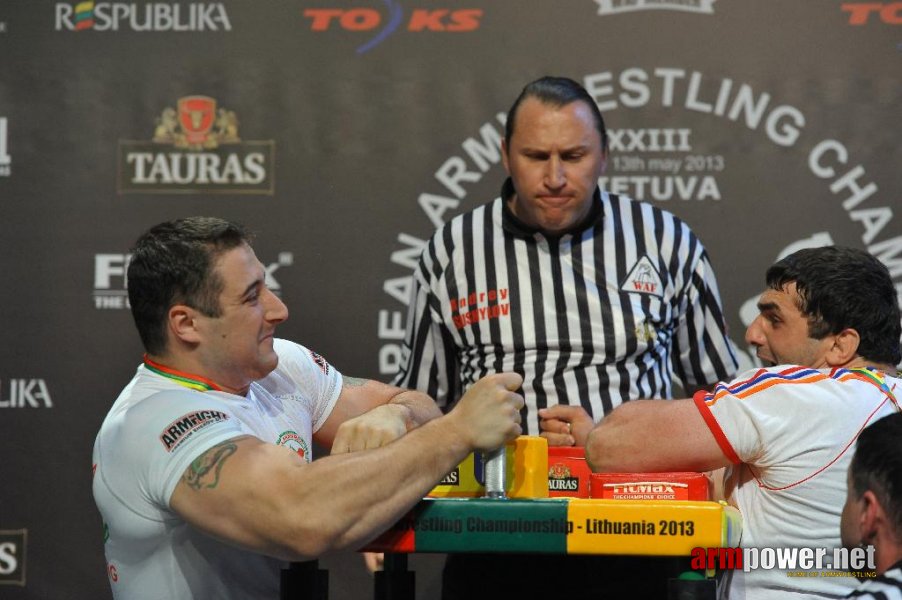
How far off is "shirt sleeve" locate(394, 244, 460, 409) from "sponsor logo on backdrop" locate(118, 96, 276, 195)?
35.0 inches

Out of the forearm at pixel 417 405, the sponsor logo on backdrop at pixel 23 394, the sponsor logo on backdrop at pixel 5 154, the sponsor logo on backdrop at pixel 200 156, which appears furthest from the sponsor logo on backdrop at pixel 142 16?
the forearm at pixel 417 405

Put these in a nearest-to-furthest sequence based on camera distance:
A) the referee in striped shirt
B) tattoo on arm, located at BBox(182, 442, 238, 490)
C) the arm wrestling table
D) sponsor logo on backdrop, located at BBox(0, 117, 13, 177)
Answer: the arm wrestling table → tattoo on arm, located at BBox(182, 442, 238, 490) → the referee in striped shirt → sponsor logo on backdrop, located at BBox(0, 117, 13, 177)

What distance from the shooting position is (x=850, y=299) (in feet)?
7.07

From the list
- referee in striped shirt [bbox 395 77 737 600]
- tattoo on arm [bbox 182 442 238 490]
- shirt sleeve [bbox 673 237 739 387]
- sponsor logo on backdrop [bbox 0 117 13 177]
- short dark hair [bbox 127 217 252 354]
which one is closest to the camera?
tattoo on arm [bbox 182 442 238 490]

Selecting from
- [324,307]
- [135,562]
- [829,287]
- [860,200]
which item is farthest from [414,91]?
[135,562]

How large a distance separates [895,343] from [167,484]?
1355 millimetres

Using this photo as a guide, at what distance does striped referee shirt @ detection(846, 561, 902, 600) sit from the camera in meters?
1.48

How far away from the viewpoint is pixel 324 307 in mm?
3795

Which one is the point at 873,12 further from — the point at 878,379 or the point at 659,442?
the point at 659,442

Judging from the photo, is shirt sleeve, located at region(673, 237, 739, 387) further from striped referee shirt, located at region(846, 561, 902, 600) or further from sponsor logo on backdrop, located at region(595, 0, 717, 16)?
striped referee shirt, located at region(846, 561, 902, 600)

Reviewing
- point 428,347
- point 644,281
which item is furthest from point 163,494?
point 644,281

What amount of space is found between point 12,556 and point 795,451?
278 centimetres

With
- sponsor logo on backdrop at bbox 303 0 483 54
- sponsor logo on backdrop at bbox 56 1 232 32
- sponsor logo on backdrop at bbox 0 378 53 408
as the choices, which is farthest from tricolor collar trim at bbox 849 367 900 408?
sponsor logo on backdrop at bbox 0 378 53 408

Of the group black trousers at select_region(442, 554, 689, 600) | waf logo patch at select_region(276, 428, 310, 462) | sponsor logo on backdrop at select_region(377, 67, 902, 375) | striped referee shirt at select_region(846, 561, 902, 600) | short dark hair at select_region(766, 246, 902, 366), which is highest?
sponsor logo on backdrop at select_region(377, 67, 902, 375)
